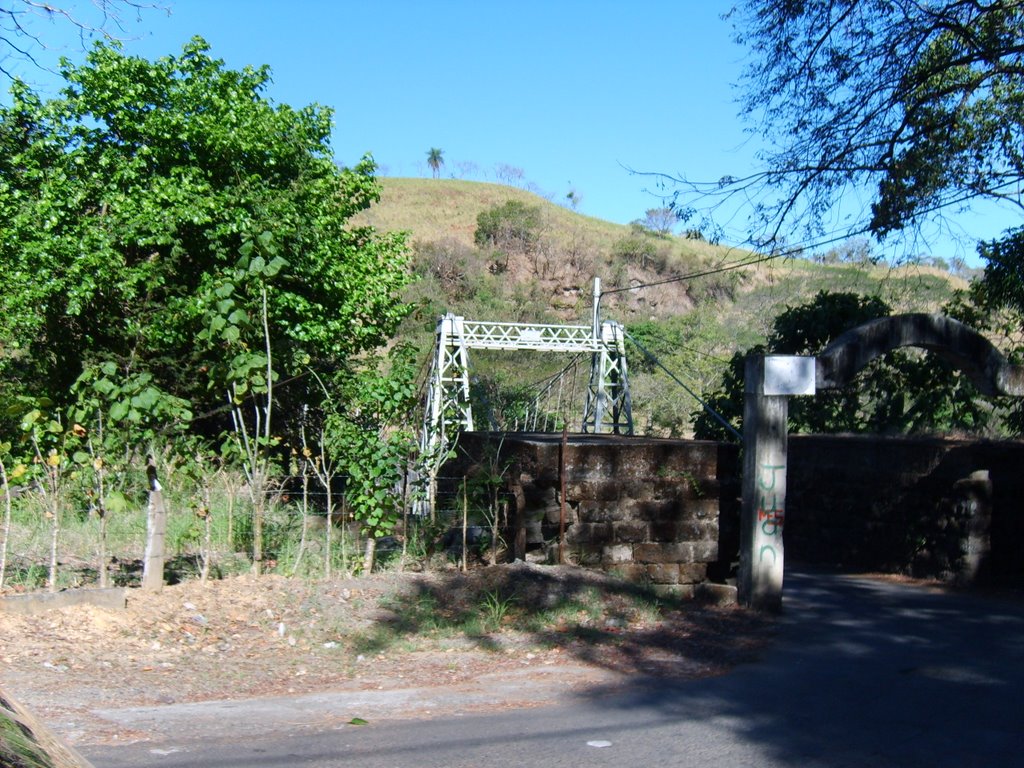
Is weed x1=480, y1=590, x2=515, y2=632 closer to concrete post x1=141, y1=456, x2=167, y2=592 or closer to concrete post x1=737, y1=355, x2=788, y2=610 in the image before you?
concrete post x1=737, y1=355, x2=788, y2=610

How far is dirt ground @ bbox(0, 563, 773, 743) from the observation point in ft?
22.2

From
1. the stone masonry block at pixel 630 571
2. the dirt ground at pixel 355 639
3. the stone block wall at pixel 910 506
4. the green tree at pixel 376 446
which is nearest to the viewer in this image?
the dirt ground at pixel 355 639

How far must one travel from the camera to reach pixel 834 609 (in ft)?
33.7

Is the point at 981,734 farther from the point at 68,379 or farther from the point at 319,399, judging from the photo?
the point at 68,379

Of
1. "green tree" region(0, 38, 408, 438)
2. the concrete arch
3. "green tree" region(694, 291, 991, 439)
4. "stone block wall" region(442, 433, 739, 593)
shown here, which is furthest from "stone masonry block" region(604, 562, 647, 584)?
"green tree" region(694, 291, 991, 439)

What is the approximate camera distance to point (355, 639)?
311 inches

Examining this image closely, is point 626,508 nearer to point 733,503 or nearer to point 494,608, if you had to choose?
point 733,503

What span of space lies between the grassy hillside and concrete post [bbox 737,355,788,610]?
78.0 ft

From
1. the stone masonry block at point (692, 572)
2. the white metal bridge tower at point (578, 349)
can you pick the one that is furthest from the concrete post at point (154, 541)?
the white metal bridge tower at point (578, 349)

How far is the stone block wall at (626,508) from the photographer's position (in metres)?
9.76

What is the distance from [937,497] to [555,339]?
1684 cm

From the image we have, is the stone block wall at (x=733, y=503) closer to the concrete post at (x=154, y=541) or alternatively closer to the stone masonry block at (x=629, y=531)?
the stone masonry block at (x=629, y=531)

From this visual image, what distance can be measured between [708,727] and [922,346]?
19.6 feet

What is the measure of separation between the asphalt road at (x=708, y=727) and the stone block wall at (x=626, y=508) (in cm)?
181
